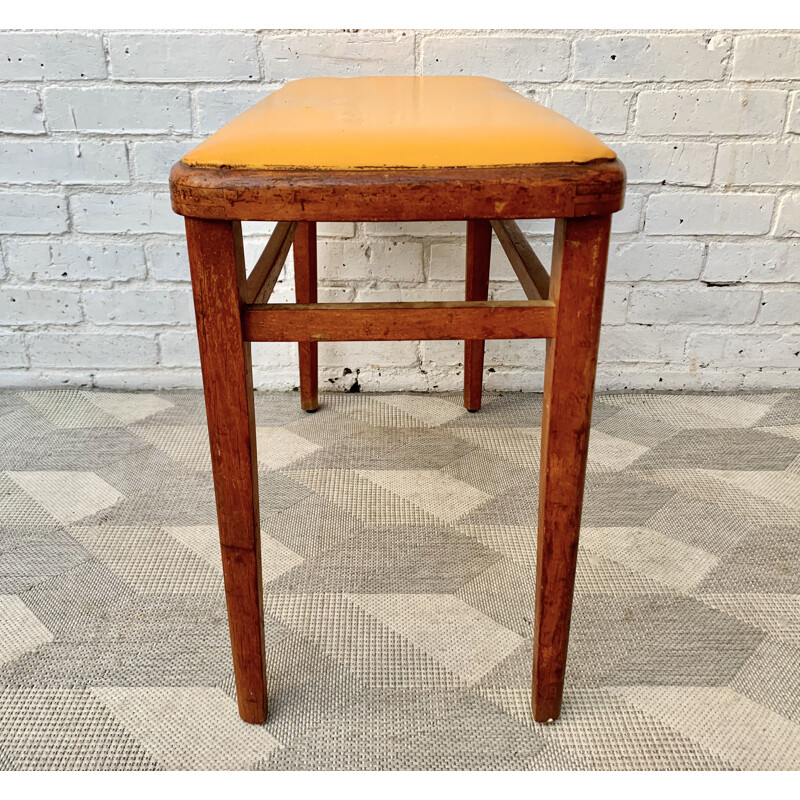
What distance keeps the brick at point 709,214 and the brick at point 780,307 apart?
0.43 ft

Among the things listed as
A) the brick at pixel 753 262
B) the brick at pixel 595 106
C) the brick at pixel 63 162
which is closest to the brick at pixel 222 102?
the brick at pixel 63 162

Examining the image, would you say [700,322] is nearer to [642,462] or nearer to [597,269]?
[642,462]

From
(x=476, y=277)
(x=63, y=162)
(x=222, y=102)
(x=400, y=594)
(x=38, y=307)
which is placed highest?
(x=222, y=102)

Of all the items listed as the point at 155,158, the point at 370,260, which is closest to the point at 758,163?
the point at 370,260

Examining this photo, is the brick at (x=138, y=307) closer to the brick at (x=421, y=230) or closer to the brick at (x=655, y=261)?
the brick at (x=421, y=230)

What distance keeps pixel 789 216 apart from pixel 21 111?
1.37 metres

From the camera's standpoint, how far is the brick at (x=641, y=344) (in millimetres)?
1498

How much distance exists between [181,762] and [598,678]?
1.42 feet

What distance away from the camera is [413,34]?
130 cm

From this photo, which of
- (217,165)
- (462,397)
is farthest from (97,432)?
(217,165)

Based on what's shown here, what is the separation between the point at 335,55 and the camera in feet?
4.28

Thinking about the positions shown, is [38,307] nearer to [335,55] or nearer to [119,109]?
[119,109]

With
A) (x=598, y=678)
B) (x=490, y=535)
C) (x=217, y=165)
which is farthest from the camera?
(x=490, y=535)

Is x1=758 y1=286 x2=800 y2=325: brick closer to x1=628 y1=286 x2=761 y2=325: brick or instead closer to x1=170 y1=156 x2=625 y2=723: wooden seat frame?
x1=628 y1=286 x2=761 y2=325: brick
